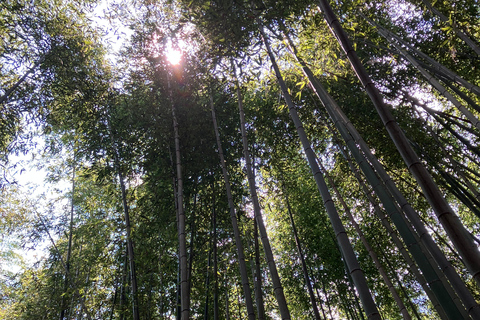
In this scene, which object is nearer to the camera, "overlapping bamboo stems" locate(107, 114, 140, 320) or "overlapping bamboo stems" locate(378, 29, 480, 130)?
"overlapping bamboo stems" locate(378, 29, 480, 130)

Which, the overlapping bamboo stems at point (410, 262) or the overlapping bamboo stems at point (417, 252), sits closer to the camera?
the overlapping bamboo stems at point (417, 252)

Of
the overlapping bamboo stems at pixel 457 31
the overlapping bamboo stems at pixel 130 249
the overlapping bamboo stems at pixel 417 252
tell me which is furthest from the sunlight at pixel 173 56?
the overlapping bamboo stems at pixel 417 252

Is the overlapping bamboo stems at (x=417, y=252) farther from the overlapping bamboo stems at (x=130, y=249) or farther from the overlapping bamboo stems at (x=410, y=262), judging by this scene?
the overlapping bamboo stems at (x=130, y=249)

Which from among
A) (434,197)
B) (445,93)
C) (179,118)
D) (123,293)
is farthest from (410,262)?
(179,118)

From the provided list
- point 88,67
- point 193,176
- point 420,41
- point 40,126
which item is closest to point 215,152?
point 193,176

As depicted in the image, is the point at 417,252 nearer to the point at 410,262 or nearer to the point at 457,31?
the point at 410,262

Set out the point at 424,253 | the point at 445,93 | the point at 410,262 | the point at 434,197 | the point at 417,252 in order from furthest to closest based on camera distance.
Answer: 1. the point at 445,93
2. the point at 410,262
3. the point at 424,253
4. the point at 417,252
5. the point at 434,197

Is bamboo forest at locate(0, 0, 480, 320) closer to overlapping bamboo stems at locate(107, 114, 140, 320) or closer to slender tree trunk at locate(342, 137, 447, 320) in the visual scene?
overlapping bamboo stems at locate(107, 114, 140, 320)

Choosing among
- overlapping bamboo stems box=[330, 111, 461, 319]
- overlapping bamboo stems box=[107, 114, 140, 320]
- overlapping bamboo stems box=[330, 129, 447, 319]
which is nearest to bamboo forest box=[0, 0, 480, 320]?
overlapping bamboo stems box=[107, 114, 140, 320]

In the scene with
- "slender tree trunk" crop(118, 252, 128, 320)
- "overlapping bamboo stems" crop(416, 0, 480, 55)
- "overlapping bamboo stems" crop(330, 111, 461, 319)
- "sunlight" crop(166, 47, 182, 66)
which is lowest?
"overlapping bamboo stems" crop(330, 111, 461, 319)

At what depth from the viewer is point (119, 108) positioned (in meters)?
4.99

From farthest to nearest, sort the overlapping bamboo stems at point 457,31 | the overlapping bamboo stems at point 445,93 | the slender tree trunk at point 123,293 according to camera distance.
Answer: the slender tree trunk at point 123,293
the overlapping bamboo stems at point 457,31
the overlapping bamboo stems at point 445,93

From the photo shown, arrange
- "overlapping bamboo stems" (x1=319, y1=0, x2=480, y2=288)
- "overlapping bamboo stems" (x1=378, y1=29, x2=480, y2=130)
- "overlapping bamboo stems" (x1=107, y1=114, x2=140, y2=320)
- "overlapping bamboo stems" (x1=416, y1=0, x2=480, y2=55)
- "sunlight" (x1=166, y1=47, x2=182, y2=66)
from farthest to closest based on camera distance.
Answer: "sunlight" (x1=166, y1=47, x2=182, y2=66) → "overlapping bamboo stems" (x1=107, y1=114, x2=140, y2=320) → "overlapping bamboo stems" (x1=416, y1=0, x2=480, y2=55) → "overlapping bamboo stems" (x1=378, y1=29, x2=480, y2=130) → "overlapping bamboo stems" (x1=319, y1=0, x2=480, y2=288)

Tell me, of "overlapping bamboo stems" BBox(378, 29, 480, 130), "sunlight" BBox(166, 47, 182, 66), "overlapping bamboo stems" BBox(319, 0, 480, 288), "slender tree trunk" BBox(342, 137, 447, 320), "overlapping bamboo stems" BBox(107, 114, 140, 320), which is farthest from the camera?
"sunlight" BBox(166, 47, 182, 66)
